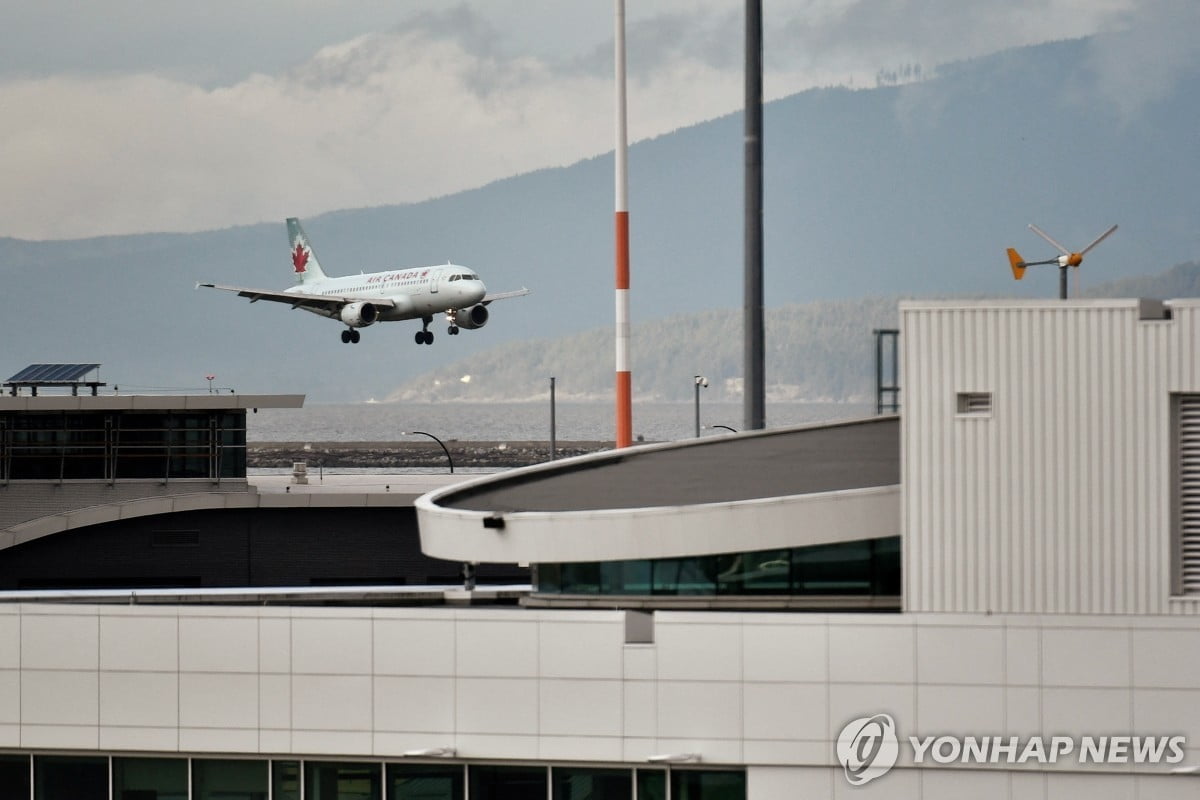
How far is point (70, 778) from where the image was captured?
59.8ft

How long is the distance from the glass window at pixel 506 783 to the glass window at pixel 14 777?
17.3 feet

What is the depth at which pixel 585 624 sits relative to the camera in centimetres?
1683

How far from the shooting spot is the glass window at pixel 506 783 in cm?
1717

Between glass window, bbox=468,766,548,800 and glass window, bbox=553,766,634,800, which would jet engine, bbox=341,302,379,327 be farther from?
glass window, bbox=553,766,634,800

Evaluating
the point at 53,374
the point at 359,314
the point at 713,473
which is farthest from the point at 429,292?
the point at 713,473

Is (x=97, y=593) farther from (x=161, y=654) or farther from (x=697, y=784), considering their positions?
(x=697, y=784)

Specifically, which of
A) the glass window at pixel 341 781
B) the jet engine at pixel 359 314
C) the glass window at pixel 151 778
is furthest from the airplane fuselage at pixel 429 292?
the glass window at pixel 341 781

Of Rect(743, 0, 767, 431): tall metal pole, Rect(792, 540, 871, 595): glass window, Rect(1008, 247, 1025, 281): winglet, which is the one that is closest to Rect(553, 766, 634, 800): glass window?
Rect(792, 540, 871, 595): glass window

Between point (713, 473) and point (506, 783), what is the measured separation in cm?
542

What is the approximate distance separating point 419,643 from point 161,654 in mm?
2964

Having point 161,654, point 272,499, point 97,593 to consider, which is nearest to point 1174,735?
point 161,654

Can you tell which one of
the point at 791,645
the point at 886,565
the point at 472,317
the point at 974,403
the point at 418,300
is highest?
the point at 418,300

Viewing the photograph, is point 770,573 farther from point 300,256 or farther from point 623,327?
point 300,256

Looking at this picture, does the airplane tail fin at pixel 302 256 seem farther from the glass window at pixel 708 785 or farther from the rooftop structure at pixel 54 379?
the glass window at pixel 708 785
